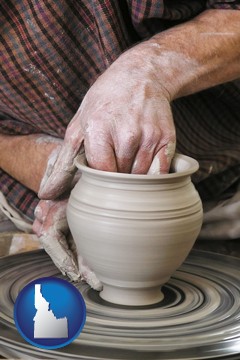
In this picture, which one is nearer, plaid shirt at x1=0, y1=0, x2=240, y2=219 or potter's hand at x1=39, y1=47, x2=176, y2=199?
potter's hand at x1=39, y1=47, x2=176, y2=199

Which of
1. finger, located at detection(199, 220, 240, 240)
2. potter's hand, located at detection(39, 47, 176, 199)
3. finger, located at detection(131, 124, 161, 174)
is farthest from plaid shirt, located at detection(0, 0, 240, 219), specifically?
finger, located at detection(131, 124, 161, 174)

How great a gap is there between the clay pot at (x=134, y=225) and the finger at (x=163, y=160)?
0.02 m

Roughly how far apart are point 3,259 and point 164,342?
439 millimetres

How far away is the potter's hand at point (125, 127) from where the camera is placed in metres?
1.30

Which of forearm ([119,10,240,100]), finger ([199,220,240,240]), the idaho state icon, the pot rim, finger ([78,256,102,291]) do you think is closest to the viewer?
the idaho state icon

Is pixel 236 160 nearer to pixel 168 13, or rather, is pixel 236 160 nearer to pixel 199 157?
pixel 199 157

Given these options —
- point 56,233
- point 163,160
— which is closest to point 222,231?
point 56,233

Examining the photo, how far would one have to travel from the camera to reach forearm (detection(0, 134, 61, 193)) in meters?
1.89

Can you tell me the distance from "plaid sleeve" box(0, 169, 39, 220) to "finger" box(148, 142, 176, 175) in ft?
2.26

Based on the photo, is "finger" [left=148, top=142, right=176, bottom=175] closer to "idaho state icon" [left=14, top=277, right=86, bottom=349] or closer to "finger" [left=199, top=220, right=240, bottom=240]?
"idaho state icon" [left=14, top=277, right=86, bottom=349]

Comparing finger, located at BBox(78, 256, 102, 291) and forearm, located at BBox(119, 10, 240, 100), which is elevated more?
forearm, located at BBox(119, 10, 240, 100)

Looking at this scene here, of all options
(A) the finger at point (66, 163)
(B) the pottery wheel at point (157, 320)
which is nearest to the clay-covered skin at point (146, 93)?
(A) the finger at point (66, 163)

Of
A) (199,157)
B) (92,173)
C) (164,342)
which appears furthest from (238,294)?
(199,157)

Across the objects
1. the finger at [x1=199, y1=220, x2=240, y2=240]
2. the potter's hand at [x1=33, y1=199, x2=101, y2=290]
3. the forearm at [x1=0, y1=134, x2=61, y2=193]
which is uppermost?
the potter's hand at [x1=33, y1=199, x2=101, y2=290]
